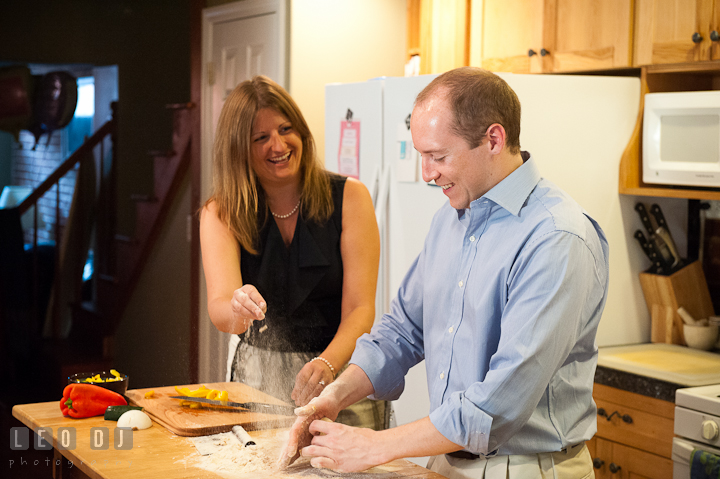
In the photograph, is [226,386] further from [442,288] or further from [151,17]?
[151,17]

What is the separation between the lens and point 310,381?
1.72m

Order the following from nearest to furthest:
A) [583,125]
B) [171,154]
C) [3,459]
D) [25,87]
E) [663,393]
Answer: [663,393]
[583,125]
[3,459]
[25,87]
[171,154]

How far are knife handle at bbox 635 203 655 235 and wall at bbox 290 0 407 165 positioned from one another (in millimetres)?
1694

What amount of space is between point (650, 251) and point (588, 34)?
0.88 meters

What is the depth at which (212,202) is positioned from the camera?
6.56 ft

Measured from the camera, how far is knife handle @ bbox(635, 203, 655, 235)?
289 cm

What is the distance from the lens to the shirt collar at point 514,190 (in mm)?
1332

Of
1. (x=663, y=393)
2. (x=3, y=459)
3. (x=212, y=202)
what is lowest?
(x=3, y=459)

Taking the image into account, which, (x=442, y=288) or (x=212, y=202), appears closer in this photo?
(x=442, y=288)

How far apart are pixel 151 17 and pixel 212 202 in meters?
3.14

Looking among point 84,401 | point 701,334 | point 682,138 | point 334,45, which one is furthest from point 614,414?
point 334,45

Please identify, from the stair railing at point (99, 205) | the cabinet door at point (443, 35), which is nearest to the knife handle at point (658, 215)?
the cabinet door at point (443, 35)

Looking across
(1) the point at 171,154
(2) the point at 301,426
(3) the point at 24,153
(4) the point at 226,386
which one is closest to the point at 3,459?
(3) the point at 24,153

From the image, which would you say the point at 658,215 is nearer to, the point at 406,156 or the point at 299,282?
the point at 406,156
